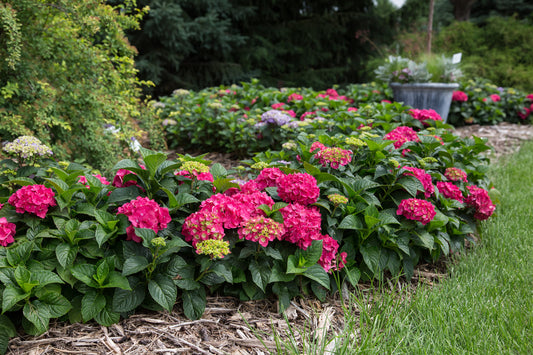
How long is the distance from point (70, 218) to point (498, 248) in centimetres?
234

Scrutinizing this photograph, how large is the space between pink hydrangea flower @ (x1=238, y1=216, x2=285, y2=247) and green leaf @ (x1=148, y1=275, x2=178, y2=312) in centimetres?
35

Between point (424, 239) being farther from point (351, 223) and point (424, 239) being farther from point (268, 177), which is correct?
point (268, 177)

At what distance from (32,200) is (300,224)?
1.13m

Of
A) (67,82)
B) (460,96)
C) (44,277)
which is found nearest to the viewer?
(44,277)

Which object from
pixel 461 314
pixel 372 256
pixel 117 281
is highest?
pixel 117 281

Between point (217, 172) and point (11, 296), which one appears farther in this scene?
point (217, 172)

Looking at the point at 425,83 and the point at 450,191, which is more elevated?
the point at 425,83

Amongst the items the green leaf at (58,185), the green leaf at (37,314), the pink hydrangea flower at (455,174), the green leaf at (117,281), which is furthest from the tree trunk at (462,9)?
the green leaf at (37,314)

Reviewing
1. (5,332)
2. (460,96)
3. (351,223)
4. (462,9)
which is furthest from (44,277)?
(462,9)

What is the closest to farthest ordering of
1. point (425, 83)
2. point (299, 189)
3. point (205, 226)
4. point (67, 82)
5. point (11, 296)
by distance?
1. point (11, 296)
2. point (205, 226)
3. point (299, 189)
4. point (67, 82)
5. point (425, 83)

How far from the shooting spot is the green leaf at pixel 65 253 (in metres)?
1.48

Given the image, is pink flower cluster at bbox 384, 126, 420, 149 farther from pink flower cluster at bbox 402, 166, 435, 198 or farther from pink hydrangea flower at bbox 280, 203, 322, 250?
pink hydrangea flower at bbox 280, 203, 322, 250

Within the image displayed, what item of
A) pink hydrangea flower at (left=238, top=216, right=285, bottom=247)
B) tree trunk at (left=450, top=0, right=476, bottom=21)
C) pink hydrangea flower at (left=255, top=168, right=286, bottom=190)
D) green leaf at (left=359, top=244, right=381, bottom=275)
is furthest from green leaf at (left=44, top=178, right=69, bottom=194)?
tree trunk at (left=450, top=0, right=476, bottom=21)

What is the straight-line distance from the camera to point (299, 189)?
69.6 inches
